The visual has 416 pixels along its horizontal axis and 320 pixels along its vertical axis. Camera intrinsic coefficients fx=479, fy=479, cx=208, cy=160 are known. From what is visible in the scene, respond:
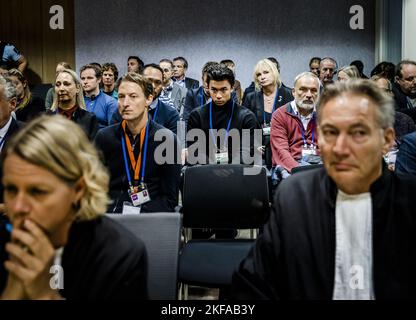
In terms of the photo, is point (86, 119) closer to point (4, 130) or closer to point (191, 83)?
point (4, 130)

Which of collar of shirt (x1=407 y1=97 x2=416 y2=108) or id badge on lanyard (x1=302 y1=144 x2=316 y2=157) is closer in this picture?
id badge on lanyard (x1=302 y1=144 x2=316 y2=157)

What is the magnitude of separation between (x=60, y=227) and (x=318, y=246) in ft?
2.55

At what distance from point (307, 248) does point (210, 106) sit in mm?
2935

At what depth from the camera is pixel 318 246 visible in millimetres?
1498

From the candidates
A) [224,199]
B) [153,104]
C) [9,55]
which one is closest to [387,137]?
[224,199]

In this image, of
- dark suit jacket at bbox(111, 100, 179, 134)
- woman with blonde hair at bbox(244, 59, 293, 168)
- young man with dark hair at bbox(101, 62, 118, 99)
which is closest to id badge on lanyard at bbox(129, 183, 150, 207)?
dark suit jacket at bbox(111, 100, 179, 134)

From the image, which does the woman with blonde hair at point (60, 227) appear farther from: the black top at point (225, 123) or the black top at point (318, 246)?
the black top at point (225, 123)

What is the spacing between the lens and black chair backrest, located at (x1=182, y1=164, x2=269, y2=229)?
2.95m

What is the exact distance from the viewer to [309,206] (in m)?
1.54

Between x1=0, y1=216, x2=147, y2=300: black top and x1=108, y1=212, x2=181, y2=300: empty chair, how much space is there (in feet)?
1.79

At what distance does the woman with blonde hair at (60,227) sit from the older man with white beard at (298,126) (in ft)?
9.02

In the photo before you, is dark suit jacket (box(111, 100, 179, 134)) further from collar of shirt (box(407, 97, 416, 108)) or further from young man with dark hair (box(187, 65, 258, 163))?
collar of shirt (box(407, 97, 416, 108))

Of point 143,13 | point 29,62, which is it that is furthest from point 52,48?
point 143,13

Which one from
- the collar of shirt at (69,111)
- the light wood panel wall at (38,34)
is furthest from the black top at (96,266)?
the light wood panel wall at (38,34)
